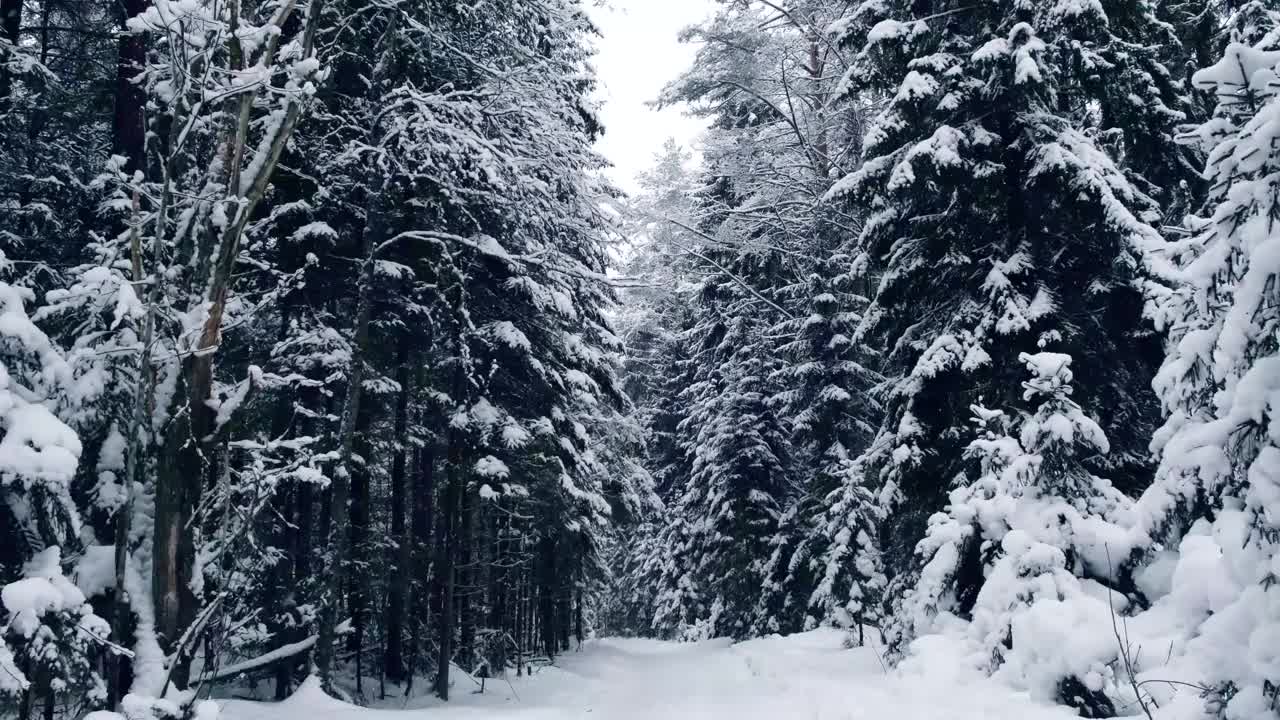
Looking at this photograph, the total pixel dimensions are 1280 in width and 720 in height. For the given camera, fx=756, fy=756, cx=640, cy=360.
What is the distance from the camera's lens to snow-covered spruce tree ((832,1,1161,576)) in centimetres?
950

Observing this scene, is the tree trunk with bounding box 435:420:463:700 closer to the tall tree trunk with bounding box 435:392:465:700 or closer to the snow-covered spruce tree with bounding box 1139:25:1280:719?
the tall tree trunk with bounding box 435:392:465:700

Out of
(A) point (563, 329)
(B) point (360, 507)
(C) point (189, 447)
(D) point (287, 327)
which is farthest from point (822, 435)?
(C) point (189, 447)

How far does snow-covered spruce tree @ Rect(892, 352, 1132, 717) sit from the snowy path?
0.39m

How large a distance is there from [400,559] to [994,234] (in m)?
10.8

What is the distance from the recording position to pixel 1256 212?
137 inches

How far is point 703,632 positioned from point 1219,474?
2567cm

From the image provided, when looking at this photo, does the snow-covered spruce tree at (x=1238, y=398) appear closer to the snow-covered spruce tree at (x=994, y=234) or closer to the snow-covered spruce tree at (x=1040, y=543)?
the snow-covered spruce tree at (x=1040, y=543)

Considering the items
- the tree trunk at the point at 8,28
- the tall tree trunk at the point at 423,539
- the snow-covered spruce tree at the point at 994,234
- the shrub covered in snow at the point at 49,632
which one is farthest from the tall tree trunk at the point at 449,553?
the shrub covered in snow at the point at 49,632

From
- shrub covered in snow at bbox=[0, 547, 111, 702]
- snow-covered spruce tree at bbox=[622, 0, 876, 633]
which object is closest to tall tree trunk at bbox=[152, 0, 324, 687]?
shrub covered in snow at bbox=[0, 547, 111, 702]

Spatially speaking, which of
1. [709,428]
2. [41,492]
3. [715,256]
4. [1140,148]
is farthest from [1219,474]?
[709,428]

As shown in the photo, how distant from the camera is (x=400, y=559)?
43.2 ft

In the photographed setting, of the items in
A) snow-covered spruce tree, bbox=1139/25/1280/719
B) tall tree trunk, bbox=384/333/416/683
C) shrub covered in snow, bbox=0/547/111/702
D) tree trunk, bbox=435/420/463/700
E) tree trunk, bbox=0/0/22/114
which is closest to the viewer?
snow-covered spruce tree, bbox=1139/25/1280/719

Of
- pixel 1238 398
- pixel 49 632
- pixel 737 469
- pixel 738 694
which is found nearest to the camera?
pixel 1238 398

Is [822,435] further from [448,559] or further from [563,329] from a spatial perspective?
[448,559]
